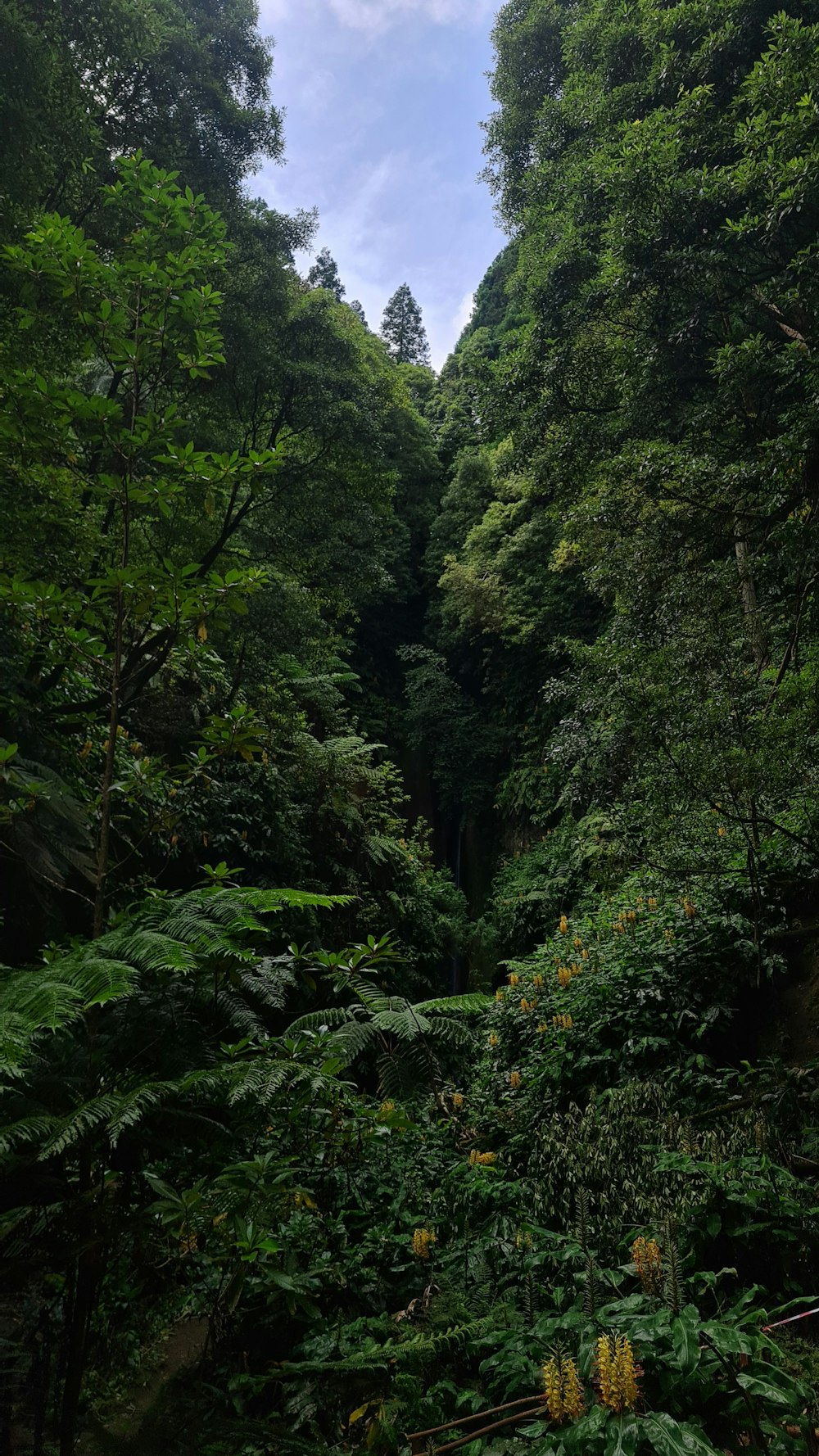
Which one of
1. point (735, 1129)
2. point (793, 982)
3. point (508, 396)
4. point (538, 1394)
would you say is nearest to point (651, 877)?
point (793, 982)

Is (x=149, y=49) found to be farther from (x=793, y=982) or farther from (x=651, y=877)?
(x=793, y=982)

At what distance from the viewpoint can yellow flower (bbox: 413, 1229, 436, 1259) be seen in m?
3.08

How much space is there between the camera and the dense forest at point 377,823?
6.44 feet

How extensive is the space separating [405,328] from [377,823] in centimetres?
2545

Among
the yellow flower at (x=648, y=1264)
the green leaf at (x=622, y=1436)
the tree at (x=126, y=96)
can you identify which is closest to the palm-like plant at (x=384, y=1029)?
the green leaf at (x=622, y=1436)

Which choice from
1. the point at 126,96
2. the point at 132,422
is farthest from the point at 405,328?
the point at 132,422

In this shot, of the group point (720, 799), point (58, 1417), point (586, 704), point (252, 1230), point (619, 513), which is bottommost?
point (58, 1417)

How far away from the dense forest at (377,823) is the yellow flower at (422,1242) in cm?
3

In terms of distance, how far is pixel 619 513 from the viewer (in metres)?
6.74

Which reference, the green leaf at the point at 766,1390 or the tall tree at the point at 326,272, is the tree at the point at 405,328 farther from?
the green leaf at the point at 766,1390

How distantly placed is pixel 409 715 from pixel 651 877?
1038 centimetres

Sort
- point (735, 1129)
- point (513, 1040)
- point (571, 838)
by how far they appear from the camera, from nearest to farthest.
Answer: point (735, 1129) → point (513, 1040) → point (571, 838)

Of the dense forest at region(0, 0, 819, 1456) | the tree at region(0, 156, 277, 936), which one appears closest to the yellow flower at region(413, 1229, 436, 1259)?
the dense forest at region(0, 0, 819, 1456)

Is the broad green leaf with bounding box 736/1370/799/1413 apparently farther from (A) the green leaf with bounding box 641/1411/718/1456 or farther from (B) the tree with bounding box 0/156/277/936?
(B) the tree with bounding box 0/156/277/936
